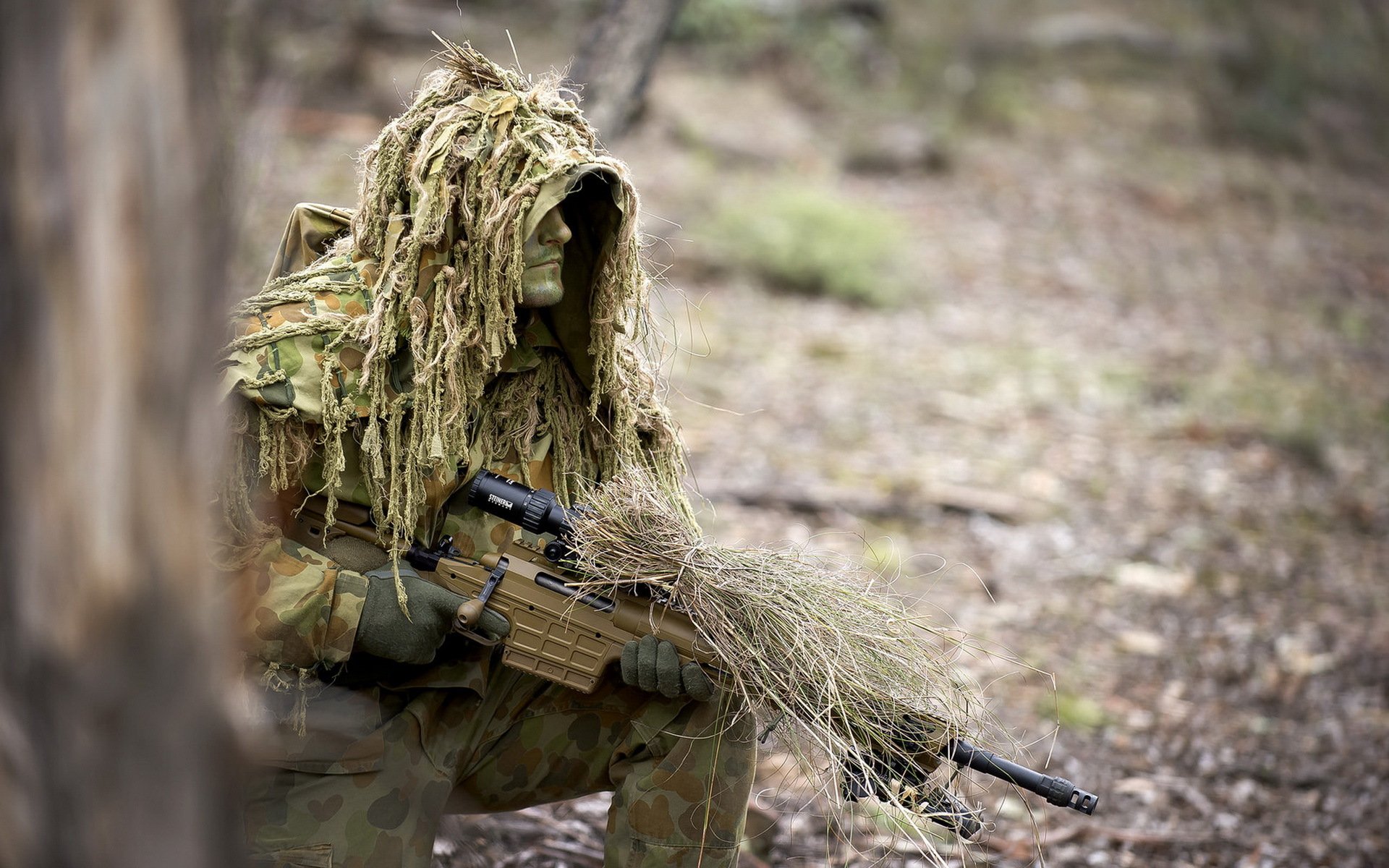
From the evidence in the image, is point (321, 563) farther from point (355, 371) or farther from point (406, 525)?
point (355, 371)

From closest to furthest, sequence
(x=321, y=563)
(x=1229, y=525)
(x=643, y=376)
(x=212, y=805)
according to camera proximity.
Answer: (x=212, y=805)
(x=321, y=563)
(x=643, y=376)
(x=1229, y=525)

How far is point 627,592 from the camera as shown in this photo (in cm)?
244

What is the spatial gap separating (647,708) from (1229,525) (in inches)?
197

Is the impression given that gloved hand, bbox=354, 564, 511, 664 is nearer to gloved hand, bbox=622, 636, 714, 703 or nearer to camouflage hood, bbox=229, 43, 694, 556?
camouflage hood, bbox=229, 43, 694, 556

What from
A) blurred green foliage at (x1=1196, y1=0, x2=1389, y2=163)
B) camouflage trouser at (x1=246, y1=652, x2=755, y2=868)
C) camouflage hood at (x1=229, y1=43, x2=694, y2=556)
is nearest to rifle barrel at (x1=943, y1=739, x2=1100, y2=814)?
camouflage trouser at (x1=246, y1=652, x2=755, y2=868)

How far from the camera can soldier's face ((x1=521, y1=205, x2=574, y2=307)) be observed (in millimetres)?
2516

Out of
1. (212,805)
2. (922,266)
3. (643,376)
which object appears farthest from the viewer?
(922,266)

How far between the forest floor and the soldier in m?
0.33

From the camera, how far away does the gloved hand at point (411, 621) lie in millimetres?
2365

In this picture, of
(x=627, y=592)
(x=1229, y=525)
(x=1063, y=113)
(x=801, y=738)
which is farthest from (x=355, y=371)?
(x=1063, y=113)

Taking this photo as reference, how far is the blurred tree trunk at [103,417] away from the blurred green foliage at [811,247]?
8.42 m

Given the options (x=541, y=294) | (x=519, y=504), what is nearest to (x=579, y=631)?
(x=519, y=504)

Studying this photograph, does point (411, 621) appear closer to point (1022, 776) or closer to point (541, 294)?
point (541, 294)

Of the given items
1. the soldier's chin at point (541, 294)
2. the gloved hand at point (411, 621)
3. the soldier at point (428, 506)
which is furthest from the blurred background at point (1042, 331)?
the gloved hand at point (411, 621)
